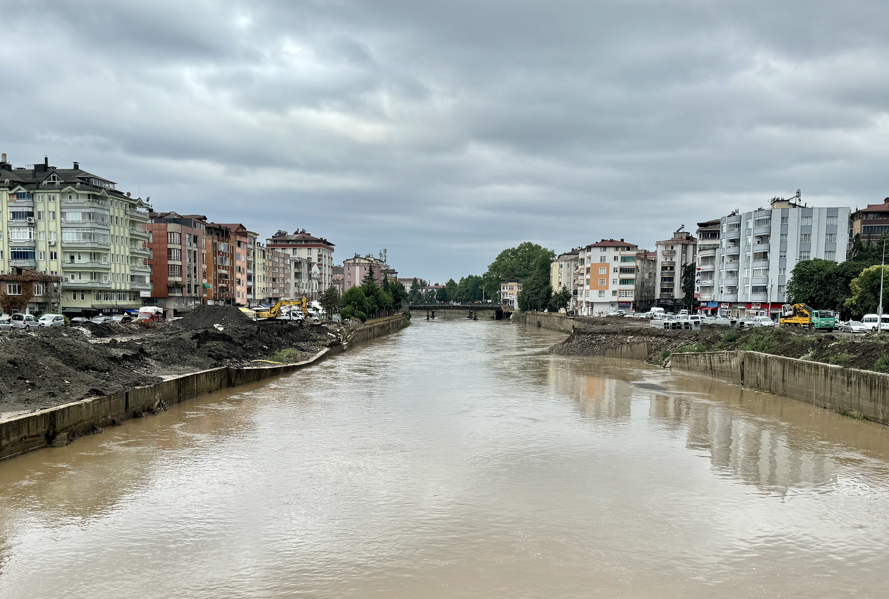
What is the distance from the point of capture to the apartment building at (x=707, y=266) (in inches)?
3406

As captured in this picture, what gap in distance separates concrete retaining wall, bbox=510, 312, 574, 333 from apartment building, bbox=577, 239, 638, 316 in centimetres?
953

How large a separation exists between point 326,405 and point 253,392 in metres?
6.15

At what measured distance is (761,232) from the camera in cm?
7544

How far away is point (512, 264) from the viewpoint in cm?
17725

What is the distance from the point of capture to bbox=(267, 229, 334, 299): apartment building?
13212cm

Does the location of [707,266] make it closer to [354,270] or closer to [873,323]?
[873,323]

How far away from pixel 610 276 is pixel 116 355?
92.9 meters

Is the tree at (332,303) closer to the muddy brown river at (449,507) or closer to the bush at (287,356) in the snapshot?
the bush at (287,356)

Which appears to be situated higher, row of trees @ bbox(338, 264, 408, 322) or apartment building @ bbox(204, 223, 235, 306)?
apartment building @ bbox(204, 223, 235, 306)

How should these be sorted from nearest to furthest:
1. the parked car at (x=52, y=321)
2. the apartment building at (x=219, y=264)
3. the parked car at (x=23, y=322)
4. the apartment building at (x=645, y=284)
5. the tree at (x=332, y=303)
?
1. the parked car at (x=23, y=322)
2. the parked car at (x=52, y=321)
3. the apartment building at (x=219, y=264)
4. the tree at (x=332, y=303)
5. the apartment building at (x=645, y=284)

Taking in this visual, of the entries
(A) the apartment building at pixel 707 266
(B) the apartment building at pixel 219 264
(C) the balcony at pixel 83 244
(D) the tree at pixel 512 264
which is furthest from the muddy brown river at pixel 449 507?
(D) the tree at pixel 512 264

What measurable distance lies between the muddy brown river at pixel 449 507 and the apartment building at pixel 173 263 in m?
54.2

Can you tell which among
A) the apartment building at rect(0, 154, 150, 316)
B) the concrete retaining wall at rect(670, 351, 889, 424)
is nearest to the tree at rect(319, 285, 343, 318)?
the apartment building at rect(0, 154, 150, 316)

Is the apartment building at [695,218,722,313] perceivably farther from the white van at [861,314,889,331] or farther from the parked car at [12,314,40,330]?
the parked car at [12,314,40,330]
